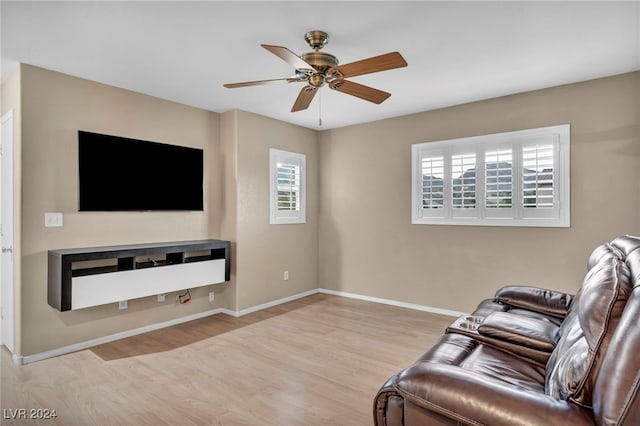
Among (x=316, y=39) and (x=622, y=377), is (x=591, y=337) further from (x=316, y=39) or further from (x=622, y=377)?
(x=316, y=39)

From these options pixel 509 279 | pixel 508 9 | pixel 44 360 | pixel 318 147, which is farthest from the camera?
pixel 318 147

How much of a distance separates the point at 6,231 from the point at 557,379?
4.28 metres

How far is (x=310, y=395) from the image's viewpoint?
8.32ft

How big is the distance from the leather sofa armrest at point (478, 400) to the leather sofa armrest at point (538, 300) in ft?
4.80

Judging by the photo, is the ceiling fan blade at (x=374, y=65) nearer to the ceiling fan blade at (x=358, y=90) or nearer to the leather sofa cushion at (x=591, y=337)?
the ceiling fan blade at (x=358, y=90)

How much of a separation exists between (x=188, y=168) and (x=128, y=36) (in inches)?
71.9

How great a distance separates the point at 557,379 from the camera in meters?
1.36

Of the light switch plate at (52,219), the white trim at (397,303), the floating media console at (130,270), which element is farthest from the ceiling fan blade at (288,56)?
the white trim at (397,303)

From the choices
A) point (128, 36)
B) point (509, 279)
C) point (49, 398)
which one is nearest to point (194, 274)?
point (49, 398)

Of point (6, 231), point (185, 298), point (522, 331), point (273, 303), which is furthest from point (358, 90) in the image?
point (6, 231)

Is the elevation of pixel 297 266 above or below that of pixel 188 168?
below

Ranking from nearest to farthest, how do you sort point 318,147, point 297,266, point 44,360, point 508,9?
point 508,9
point 44,360
point 297,266
point 318,147

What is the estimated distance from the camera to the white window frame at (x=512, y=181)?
3654 mm

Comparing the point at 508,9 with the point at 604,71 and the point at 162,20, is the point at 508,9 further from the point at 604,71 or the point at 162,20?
the point at 162,20
